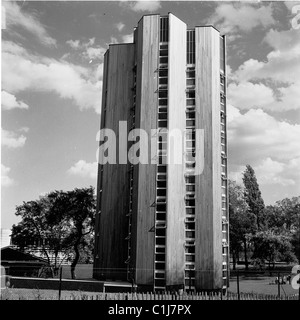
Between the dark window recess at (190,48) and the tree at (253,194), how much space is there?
16193 mm

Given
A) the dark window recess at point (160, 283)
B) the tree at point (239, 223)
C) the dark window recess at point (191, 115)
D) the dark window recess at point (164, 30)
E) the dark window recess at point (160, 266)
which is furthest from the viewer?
the tree at point (239, 223)

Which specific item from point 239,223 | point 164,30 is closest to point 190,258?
point 164,30

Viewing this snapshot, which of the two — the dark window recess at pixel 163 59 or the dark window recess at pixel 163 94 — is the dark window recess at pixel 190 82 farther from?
the dark window recess at pixel 163 59

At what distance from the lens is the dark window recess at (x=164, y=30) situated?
18.1 metres

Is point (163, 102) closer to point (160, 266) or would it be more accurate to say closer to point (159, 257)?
point (159, 257)

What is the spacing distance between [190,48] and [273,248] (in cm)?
1624

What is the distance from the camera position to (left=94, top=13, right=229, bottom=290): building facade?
53.7 feet

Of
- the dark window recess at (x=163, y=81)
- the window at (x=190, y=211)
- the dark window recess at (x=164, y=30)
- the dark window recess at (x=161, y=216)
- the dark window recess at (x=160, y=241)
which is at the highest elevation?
the dark window recess at (x=164, y=30)

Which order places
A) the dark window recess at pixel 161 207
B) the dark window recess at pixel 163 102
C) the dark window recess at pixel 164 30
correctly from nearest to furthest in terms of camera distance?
the dark window recess at pixel 161 207 < the dark window recess at pixel 163 102 < the dark window recess at pixel 164 30

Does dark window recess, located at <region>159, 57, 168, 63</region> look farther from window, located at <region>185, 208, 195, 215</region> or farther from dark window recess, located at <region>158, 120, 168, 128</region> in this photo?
window, located at <region>185, 208, 195, 215</region>

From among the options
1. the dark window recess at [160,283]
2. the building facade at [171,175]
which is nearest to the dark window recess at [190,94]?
the building facade at [171,175]

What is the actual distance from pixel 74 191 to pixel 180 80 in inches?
460

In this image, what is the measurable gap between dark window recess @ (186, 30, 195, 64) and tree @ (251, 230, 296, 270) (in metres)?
15.2
